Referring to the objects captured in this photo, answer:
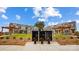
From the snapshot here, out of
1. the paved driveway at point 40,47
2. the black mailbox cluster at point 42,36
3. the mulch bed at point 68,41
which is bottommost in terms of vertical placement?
the paved driveway at point 40,47

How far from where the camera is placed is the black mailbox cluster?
2551mm

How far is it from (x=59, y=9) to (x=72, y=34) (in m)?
0.40

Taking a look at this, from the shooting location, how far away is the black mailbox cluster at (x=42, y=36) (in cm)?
255

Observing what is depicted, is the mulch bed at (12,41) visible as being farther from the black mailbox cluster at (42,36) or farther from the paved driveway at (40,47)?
the black mailbox cluster at (42,36)

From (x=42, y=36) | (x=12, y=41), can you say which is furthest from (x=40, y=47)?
(x=12, y=41)

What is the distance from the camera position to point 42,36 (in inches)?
101

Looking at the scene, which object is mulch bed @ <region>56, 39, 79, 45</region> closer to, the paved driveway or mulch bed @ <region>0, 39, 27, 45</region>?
the paved driveway

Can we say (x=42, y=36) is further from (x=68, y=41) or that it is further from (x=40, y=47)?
(x=68, y=41)

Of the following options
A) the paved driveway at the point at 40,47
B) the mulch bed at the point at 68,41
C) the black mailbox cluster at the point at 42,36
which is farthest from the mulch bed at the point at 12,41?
the mulch bed at the point at 68,41
